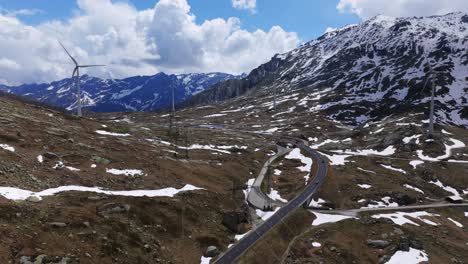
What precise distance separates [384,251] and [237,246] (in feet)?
89.9

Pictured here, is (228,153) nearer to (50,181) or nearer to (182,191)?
(182,191)

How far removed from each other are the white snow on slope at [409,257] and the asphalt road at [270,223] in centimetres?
2230

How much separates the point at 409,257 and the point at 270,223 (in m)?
25.5

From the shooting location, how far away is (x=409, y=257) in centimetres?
6906

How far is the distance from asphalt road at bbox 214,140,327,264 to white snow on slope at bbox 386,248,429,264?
878 inches

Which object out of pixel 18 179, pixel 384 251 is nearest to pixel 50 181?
pixel 18 179

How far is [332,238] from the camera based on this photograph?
75312 mm

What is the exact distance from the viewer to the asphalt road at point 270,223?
62062mm

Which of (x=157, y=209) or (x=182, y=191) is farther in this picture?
(x=182, y=191)

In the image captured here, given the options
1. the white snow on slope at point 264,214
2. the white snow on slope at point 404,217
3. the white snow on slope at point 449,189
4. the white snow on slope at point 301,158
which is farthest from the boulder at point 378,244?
the white snow on slope at point 449,189

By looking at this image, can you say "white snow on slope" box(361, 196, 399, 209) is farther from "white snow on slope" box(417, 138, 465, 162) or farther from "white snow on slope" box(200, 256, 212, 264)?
"white snow on slope" box(417, 138, 465, 162)

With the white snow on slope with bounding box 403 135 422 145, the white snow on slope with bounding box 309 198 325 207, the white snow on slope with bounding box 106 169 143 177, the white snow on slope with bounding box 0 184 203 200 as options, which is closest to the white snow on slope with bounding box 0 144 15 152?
the white snow on slope with bounding box 0 184 203 200

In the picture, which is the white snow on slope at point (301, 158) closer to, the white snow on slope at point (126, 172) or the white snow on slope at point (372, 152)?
the white snow on slope at point (372, 152)

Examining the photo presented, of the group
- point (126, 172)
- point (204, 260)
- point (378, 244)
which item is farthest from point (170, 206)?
point (378, 244)
